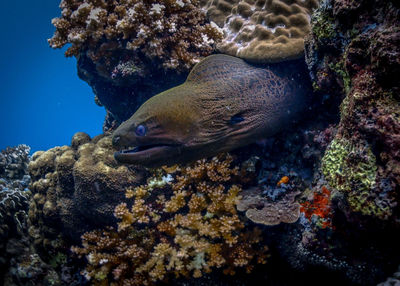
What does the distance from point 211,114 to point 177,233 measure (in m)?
1.86

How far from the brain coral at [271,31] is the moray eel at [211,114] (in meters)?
0.28

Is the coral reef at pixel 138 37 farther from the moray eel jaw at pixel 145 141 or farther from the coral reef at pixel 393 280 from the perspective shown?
the coral reef at pixel 393 280

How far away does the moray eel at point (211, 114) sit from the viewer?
3.07m

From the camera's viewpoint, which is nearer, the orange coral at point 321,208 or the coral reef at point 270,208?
the orange coral at point 321,208

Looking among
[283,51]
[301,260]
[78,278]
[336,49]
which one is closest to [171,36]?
[283,51]

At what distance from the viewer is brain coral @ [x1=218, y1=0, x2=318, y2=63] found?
3732 mm

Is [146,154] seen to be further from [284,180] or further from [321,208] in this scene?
[321,208]

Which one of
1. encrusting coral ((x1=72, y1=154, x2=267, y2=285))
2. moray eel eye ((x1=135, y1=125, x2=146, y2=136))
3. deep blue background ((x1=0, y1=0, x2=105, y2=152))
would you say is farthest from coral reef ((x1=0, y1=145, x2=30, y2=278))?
deep blue background ((x1=0, y1=0, x2=105, y2=152))

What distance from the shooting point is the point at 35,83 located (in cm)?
6128

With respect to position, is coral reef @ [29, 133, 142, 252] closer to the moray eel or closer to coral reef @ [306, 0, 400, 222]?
the moray eel

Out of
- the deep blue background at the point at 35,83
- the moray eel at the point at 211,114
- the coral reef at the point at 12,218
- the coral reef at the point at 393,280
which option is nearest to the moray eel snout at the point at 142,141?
the moray eel at the point at 211,114

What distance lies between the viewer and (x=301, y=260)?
3098 millimetres

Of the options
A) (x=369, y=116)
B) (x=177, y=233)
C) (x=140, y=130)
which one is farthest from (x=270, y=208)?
(x=140, y=130)

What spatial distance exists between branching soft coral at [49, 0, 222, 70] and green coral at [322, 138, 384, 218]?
301cm
